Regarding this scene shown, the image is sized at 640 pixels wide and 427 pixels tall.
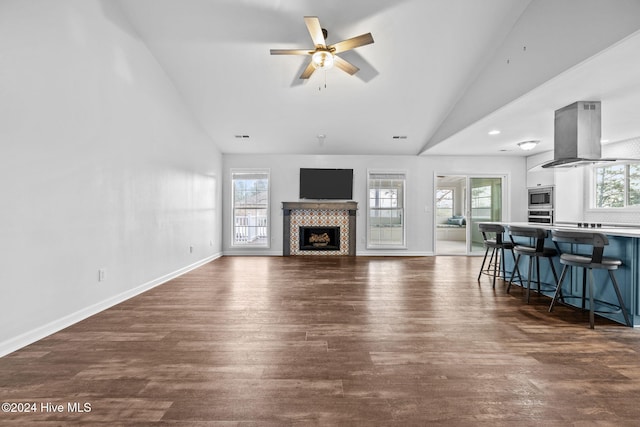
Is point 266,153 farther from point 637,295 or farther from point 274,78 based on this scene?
point 637,295

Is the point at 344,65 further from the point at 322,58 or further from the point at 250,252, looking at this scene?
the point at 250,252

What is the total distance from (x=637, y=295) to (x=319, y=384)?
3177mm

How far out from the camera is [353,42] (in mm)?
3242

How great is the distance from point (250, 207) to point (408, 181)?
3.99 m

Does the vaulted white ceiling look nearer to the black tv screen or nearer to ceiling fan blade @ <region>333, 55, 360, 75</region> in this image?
ceiling fan blade @ <region>333, 55, 360, 75</region>

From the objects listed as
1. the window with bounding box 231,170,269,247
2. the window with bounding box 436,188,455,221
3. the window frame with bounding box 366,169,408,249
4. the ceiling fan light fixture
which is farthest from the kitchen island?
the window with bounding box 436,188,455,221

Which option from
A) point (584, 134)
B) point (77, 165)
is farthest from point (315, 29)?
point (584, 134)

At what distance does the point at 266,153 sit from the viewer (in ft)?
23.6

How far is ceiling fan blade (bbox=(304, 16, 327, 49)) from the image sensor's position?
2.85 m

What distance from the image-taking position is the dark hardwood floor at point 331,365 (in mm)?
1585

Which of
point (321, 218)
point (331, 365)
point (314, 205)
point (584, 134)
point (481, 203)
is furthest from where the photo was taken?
point (481, 203)

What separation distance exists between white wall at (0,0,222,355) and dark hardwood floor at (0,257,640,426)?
1.21 ft

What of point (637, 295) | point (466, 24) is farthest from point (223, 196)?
point (637, 295)

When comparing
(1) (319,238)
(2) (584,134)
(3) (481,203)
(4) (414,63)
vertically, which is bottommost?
(1) (319,238)
